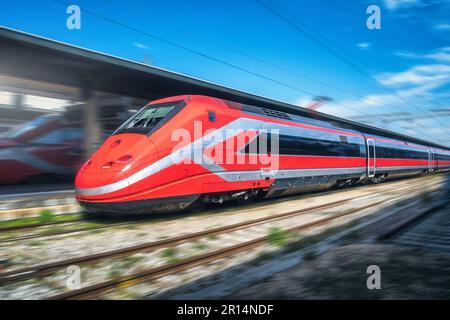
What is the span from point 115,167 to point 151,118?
1.62m

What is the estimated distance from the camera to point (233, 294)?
357 cm

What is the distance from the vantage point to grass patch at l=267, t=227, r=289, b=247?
19.2 feet

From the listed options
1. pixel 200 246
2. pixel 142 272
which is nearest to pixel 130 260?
pixel 142 272

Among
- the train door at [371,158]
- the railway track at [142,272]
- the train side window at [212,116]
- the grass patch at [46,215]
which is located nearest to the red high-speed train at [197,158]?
the train side window at [212,116]

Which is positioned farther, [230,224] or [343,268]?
[230,224]

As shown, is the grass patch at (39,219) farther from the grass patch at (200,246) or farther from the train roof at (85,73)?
the train roof at (85,73)

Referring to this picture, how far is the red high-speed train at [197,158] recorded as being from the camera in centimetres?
673

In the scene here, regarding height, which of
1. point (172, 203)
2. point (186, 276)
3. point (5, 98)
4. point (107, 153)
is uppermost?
point (5, 98)

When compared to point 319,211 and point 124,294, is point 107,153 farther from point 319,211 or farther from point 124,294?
point 319,211

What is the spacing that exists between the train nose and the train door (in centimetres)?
1290

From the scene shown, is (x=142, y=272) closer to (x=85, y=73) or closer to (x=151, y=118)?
(x=151, y=118)

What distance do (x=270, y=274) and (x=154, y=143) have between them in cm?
385

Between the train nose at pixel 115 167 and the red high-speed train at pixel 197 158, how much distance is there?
2 cm
